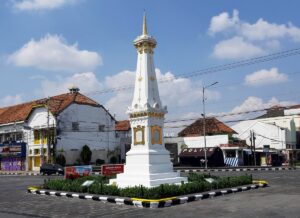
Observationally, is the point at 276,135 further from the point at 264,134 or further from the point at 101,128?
the point at 101,128

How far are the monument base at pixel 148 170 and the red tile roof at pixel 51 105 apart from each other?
99.8ft

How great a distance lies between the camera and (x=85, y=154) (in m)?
48.0

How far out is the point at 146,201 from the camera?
13070 millimetres

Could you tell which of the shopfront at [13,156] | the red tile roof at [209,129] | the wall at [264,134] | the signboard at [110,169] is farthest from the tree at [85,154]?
the signboard at [110,169]

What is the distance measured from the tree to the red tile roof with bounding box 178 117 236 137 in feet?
53.8

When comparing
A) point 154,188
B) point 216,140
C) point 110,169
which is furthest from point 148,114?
point 216,140

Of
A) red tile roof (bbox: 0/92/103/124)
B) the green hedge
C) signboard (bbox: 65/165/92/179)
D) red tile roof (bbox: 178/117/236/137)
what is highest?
red tile roof (bbox: 0/92/103/124)

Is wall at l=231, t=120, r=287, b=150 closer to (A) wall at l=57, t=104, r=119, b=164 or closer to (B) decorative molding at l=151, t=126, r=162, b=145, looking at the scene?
(A) wall at l=57, t=104, r=119, b=164

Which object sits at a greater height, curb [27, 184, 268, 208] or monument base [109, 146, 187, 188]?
monument base [109, 146, 187, 188]

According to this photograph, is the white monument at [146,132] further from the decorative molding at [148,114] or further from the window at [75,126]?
the window at [75,126]

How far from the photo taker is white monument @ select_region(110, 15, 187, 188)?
16906 millimetres

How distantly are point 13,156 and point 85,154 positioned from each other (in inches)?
421

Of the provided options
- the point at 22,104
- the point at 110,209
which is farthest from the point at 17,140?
the point at 110,209

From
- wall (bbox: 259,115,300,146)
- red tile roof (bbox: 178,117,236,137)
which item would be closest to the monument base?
red tile roof (bbox: 178,117,236,137)
